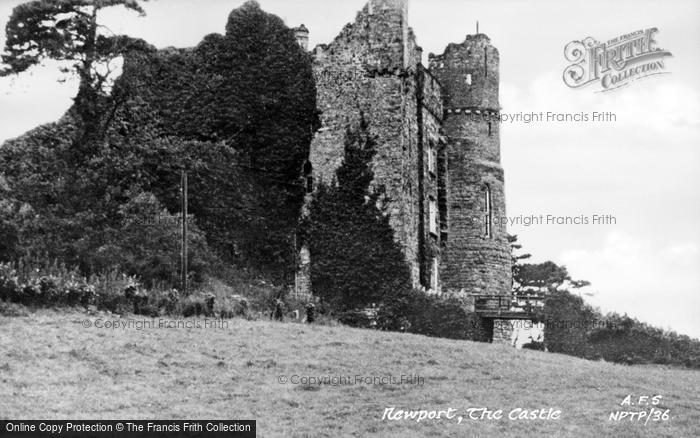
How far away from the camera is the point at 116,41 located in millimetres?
38688

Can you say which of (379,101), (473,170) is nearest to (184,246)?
(379,101)

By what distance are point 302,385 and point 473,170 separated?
1775cm

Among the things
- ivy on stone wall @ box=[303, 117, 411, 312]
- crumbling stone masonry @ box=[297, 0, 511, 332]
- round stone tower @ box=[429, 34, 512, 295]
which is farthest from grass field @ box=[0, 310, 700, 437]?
round stone tower @ box=[429, 34, 512, 295]

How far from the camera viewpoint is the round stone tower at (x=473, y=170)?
134ft

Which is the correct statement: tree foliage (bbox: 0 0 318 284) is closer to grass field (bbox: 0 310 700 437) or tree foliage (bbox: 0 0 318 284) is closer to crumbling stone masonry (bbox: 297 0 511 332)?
crumbling stone masonry (bbox: 297 0 511 332)

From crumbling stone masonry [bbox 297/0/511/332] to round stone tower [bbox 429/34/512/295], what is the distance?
0.04 m

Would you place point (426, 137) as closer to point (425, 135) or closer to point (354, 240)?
point (425, 135)

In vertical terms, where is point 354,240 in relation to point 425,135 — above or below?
below

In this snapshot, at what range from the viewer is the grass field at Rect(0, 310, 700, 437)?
22000 mm

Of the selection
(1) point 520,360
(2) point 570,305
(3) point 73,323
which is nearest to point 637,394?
(1) point 520,360

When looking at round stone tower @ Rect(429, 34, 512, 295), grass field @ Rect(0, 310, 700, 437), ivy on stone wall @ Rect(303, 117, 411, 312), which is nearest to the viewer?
grass field @ Rect(0, 310, 700, 437)

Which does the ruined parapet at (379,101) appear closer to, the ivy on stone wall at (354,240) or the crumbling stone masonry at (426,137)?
the crumbling stone masonry at (426,137)

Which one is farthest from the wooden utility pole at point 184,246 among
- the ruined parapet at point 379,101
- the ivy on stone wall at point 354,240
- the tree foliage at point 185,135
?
the ruined parapet at point 379,101

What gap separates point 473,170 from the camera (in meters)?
41.3
